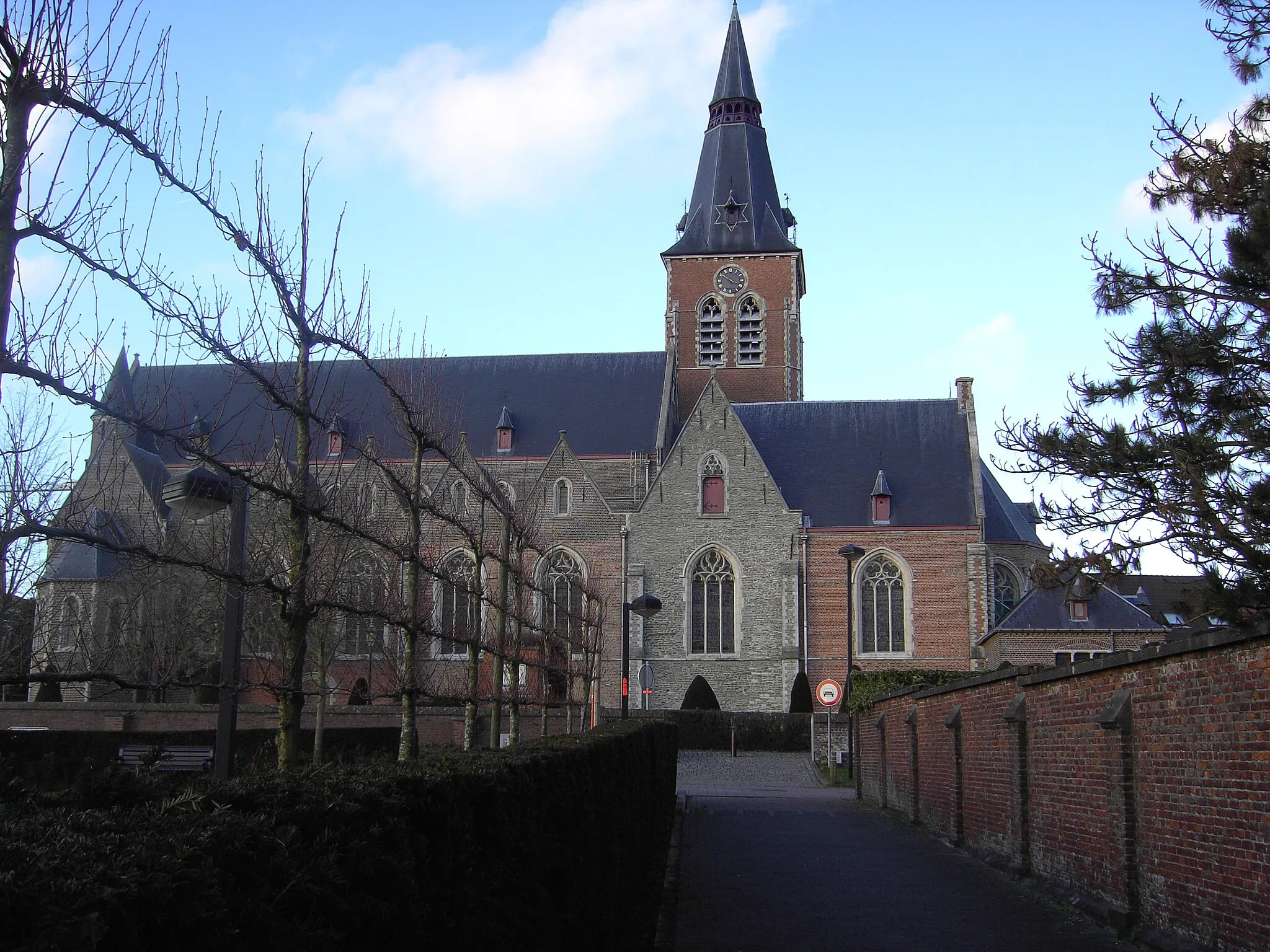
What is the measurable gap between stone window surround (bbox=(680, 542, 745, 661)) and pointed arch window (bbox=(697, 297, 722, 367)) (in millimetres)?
10061

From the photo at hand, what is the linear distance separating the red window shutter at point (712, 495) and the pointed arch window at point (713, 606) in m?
1.25

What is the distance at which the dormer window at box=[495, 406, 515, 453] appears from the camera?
134 ft

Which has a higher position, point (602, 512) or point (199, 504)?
point (602, 512)

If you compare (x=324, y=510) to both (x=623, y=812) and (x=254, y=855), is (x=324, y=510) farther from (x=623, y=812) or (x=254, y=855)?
(x=254, y=855)

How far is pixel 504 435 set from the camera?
4078cm

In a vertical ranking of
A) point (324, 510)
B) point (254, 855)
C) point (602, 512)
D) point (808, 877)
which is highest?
point (602, 512)

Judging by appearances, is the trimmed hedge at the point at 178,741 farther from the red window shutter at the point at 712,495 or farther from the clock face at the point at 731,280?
the clock face at the point at 731,280

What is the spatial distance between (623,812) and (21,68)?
15.9 feet

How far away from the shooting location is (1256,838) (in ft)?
20.7

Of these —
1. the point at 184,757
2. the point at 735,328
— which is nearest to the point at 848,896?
the point at 184,757

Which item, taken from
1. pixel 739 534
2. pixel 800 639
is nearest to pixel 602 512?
pixel 739 534

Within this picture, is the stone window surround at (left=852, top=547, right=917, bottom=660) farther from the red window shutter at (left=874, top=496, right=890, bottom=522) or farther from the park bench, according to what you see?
the park bench

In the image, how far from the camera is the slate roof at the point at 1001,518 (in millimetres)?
37719

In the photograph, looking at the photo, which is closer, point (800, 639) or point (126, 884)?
point (126, 884)
